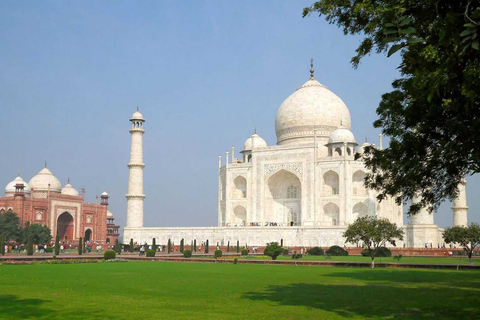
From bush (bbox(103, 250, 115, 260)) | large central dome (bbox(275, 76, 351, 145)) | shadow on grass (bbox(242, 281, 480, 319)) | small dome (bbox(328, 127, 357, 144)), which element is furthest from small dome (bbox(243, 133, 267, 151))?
shadow on grass (bbox(242, 281, 480, 319))

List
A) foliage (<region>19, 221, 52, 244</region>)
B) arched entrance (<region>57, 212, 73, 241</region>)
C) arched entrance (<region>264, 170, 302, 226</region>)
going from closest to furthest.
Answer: arched entrance (<region>264, 170, 302, 226</region>), foliage (<region>19, 221, 52, 244</region>), arched entrance (<region>57, 212, 73, 241</region>)

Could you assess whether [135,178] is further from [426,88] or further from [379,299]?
[426,88]

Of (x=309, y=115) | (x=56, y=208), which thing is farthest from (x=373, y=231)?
(x=56, y=208)

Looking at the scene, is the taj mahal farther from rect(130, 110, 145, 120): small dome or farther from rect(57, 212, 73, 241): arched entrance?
rect(57, 212, 73, 241): arched entrance

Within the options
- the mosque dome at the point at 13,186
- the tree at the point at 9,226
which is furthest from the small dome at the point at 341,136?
the mosque dome at the point at 13,186

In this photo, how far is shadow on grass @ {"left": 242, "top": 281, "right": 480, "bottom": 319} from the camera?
23.0ft

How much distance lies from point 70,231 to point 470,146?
4401 cm

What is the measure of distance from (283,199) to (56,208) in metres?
19.4

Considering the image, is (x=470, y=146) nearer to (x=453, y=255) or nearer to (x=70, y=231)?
(x=453, y=255)

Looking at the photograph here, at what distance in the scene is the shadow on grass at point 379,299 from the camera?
7.02m

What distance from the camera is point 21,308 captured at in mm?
7121

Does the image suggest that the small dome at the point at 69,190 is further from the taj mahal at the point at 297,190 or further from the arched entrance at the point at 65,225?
the taj mahal at the point at 297,190

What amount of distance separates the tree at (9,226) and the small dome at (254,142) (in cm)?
1725

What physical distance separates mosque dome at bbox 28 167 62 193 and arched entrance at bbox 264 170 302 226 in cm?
2142
